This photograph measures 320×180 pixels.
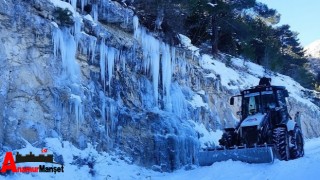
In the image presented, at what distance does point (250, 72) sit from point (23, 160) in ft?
68.0

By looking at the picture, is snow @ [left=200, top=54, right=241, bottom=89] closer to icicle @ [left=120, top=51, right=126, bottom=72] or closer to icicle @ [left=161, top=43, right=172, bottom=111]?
icicle @ [left=161, top=43, right=172, bottom=111]

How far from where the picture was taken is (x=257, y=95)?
13.6 meters

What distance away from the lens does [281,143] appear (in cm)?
1179

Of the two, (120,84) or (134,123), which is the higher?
(120,84)

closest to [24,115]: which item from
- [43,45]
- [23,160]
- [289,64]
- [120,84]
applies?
[23,160]

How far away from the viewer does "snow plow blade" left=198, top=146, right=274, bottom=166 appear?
10.9 meters

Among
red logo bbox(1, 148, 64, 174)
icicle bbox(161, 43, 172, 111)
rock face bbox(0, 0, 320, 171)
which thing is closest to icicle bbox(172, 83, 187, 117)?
rock face bbox(0, 0, 320, 171)

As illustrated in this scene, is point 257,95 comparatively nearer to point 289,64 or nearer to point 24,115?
point 24,115

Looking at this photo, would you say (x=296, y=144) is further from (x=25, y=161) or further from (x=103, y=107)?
(x=25, y=161)

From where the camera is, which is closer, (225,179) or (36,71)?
(225,179)

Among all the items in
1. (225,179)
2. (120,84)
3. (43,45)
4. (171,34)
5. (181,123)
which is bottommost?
(225,179)

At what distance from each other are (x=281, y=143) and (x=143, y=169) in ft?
14.2

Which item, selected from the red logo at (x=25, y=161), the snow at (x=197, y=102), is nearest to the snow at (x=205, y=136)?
the snow at (x=197, y=102)

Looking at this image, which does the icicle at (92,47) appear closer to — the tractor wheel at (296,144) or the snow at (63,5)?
the snow at (63,5)
